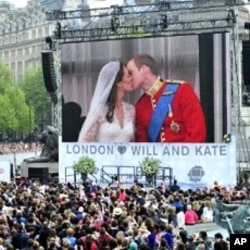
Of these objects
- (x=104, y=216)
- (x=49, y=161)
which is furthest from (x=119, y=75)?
(x=104, y=216)

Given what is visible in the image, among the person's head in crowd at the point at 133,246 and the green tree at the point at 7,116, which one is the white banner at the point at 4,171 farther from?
the green tree at the point at 7,116

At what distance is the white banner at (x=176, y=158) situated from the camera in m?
30.6

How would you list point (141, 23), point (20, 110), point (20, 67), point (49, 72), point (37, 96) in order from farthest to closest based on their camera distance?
point (20, 67), point (37, 96), point (20, 110), point (49, 72), point (141, 23)

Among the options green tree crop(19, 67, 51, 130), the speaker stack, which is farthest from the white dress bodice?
green tree crop(19, 67, 51, 130)

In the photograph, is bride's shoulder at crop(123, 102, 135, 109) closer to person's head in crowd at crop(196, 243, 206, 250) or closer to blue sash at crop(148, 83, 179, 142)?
blue sash at crop(148, 83, 179, 142)

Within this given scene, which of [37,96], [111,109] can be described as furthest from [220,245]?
[37,96]

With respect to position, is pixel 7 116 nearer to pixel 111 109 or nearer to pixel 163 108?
pixel 111 109

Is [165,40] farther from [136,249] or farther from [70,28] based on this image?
[136,249]

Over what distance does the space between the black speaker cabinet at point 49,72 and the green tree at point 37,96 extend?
6258 centimetres

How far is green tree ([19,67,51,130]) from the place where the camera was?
99.3 metres

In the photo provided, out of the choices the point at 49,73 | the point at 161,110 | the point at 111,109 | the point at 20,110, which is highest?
the point at 20,110

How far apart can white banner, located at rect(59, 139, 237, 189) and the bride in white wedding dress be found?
414 millimetres

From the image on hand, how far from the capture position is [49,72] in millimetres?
35625

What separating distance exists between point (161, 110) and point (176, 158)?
191 cm
